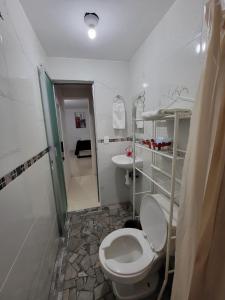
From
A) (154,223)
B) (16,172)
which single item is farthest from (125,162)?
(16,172)

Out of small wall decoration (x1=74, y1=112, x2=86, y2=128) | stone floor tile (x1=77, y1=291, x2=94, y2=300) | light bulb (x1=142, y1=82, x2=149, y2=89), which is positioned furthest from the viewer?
small wall decoration (x1=74, y1=112, x2=86, y2=128)

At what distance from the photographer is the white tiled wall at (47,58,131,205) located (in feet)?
6.87

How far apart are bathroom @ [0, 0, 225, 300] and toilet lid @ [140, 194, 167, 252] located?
1 cm

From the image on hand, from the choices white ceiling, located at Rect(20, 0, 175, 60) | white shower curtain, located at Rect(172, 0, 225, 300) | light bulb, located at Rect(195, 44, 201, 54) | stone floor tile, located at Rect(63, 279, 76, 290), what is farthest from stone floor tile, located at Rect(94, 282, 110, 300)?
white ceiling, located at Rect(20, 0, 175, 60)

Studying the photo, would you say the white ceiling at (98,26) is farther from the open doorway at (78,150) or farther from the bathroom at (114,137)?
the open doorway at (78,150)

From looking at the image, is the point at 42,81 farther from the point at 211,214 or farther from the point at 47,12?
the point at 211,214

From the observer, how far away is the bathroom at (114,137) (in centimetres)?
75

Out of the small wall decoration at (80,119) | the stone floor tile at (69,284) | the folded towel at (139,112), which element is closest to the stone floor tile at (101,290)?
the stone floor tile at (69,284)

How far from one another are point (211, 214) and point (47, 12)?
1.89 m

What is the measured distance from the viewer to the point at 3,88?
30.8 inches

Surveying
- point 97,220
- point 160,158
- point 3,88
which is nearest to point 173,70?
point 160,158

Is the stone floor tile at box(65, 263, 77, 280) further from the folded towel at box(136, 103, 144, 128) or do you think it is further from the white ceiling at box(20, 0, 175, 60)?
the white ceiling at box(20, 0, 175, 60)

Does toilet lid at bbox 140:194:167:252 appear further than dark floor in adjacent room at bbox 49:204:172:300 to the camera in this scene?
No

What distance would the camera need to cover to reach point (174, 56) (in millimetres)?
1258
